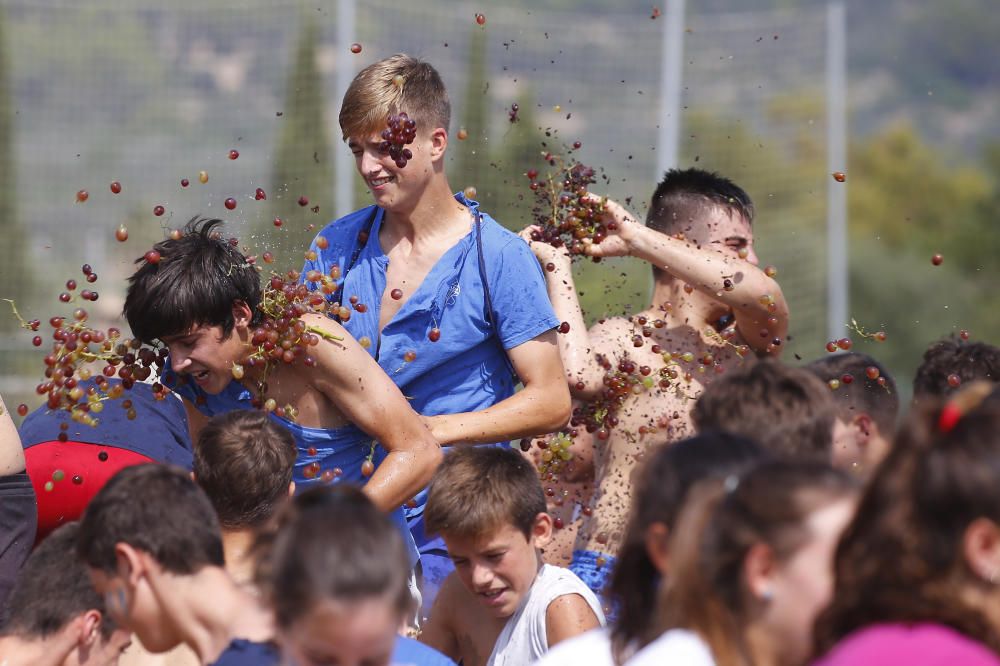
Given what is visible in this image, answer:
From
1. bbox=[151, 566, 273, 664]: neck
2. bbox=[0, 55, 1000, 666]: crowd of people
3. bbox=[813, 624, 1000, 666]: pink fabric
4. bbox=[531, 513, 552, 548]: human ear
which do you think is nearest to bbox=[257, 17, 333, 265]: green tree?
bbox=[0, 55, 1000, 666]: crowd of people

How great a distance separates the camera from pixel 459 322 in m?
4.13

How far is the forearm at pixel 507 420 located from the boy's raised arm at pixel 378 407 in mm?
179

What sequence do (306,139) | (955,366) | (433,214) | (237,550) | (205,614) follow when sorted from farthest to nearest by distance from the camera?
(306,139)
(955,366)
(433,214)
(237,550)
(205,614)

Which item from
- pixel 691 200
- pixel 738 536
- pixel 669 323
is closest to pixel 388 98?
pixel 691 200

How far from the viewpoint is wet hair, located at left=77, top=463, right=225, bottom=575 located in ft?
9.43

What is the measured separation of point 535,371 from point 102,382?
50.2 inches

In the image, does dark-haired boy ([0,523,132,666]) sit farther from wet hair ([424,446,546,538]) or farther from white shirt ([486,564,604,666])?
white shirt ([486,564,604,666])

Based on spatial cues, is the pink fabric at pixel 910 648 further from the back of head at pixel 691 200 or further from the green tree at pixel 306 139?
the green tree at pixel 306 139

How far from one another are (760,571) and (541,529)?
5.57 feet

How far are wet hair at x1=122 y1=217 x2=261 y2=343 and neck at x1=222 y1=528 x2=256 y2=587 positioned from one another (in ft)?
1.91

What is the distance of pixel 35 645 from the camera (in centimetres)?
361

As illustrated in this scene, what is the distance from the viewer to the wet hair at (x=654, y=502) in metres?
2.57

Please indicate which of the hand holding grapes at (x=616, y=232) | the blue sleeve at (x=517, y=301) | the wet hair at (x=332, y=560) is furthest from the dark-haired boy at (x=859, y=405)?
the wet hair at (x=332, y=560)

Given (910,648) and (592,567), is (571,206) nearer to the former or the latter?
(592,567)
